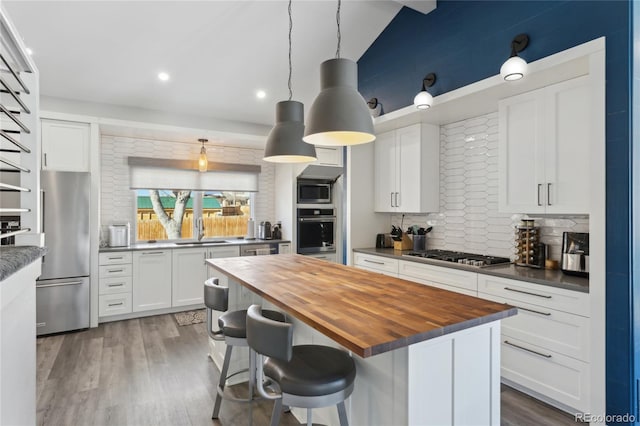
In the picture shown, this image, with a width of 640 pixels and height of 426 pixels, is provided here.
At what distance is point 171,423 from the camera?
2305mm

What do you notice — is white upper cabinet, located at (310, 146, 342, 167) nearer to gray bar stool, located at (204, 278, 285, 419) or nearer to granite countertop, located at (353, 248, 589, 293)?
granite countertop, located at (353, 248, 589, 293)

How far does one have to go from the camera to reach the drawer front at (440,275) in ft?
9.73

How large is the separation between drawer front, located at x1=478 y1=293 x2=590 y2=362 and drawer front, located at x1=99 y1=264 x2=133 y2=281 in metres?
4.08

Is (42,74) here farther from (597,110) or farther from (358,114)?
(597,110)

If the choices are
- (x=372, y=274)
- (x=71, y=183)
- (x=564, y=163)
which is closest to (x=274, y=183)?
(x=71, y=183)

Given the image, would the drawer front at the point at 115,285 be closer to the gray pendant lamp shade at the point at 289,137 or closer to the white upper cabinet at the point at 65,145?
the white upper cabinet at the point at 65,145

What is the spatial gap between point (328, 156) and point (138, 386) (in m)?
3.93

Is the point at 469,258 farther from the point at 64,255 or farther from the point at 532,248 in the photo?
the point at 64,255

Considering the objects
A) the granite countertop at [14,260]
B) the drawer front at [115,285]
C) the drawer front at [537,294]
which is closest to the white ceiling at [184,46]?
the drawer front at [115,285]

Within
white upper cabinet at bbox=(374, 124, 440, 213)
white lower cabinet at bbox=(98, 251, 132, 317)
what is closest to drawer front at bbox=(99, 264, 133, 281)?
white lower cabinet at bbox=(98, 251, 132, 317)

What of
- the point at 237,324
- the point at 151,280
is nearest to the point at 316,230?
the point at 151,280

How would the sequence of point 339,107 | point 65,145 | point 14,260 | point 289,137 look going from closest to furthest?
point 14,260
point 339,107
point 289,137
point 65,145

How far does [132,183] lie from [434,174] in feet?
13.0

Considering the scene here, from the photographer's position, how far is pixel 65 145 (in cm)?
406
